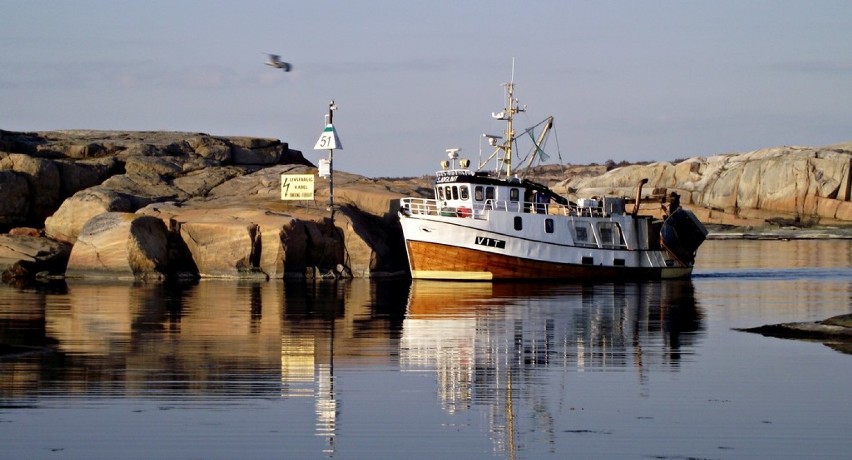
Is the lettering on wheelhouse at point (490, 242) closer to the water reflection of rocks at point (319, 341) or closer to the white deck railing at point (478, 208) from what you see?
the white deck railing at point (478, 208)

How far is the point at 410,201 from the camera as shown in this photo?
156 ft

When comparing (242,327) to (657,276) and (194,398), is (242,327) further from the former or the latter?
(657,276)

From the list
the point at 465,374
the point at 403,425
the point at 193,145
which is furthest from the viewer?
the point at 193,145

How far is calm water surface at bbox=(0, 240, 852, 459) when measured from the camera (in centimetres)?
1431

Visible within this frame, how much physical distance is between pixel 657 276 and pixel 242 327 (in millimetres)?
27797

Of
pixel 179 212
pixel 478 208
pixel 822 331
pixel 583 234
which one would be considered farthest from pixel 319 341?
pixel 583 234

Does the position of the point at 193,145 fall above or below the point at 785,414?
above

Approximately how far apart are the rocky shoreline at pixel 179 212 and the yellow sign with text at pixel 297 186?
1.54ft

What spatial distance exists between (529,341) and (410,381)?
617 cm

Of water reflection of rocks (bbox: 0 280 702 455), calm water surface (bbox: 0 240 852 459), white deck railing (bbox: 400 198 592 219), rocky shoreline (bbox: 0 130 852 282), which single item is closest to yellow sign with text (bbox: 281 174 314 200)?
rocky shoreline (bbox: 0 130 852 282)

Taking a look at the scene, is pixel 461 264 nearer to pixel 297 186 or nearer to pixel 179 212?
pixel 297 186

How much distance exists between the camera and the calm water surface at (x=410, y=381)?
1431 cm

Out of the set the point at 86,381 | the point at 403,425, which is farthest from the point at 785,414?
the point at 86,381

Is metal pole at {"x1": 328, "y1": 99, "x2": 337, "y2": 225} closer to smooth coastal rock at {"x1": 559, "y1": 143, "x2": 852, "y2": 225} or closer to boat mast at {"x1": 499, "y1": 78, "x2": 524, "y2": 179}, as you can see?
boat mast at {"x1": 499, "y1": 78, "x2": 524, "y2": 179}
